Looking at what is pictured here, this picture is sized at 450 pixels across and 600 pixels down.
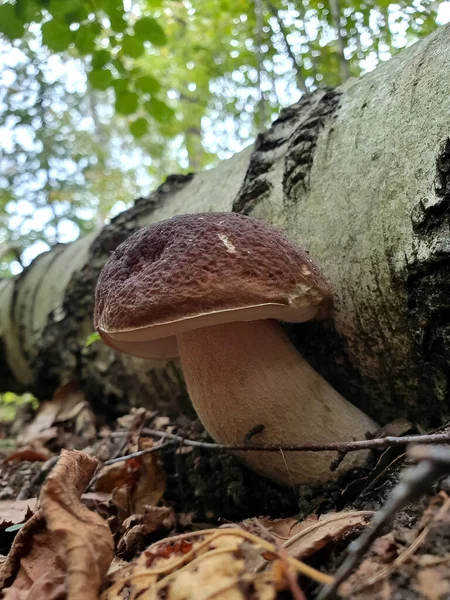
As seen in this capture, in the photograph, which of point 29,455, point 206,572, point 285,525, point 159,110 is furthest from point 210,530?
point 159,110

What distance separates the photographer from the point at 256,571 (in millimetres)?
975

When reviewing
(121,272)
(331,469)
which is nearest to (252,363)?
(331,469)

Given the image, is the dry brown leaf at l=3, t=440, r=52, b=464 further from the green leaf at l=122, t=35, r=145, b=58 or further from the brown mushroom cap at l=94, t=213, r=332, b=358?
the green leaf at l=122, t=35, r=145, b=58

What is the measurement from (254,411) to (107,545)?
807 millimetres

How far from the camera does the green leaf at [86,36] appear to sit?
3.09 metres

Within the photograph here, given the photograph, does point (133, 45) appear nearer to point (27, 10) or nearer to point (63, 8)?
point (63, 8)

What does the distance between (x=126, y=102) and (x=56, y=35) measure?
1.96 feet

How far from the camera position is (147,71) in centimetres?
344

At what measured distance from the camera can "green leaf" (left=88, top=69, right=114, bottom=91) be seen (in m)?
3.32

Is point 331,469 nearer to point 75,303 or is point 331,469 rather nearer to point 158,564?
point 158,564

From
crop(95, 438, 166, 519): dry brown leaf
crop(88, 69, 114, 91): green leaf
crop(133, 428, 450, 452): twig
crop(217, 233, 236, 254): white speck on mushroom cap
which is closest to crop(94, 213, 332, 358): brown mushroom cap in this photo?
crop(217, 233, 236, 254): white speck on mushroom cap

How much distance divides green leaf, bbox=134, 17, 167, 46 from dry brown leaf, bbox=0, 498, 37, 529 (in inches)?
115

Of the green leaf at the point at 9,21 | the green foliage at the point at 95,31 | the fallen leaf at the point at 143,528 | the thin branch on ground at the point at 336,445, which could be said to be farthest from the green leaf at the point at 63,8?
the fallen leaf at the point at 143,528

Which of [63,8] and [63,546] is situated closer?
[63,546]
